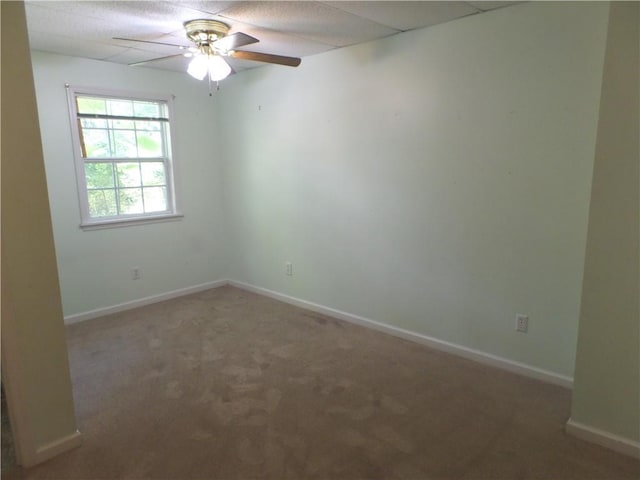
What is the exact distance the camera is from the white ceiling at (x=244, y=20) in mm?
2457

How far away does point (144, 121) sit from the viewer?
170 inches

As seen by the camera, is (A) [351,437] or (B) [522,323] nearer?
(A) [351,437]

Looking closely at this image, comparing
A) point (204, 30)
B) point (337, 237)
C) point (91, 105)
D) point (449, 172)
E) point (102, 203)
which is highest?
point (204, 30)

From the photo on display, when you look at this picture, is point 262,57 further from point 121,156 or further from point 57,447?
point 57,447

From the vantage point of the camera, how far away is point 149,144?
439cm

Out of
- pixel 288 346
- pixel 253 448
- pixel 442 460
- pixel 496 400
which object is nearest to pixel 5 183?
pixel 253 448

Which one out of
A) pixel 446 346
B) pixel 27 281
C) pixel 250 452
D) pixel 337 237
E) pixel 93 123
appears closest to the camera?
pixel 27 281

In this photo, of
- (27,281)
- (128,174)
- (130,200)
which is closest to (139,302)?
(130,200)

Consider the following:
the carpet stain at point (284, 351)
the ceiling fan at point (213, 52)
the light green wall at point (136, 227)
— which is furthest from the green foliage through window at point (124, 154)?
the carpet stain at point (284, 351)

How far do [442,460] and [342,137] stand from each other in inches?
101

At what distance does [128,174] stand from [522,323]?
382cm

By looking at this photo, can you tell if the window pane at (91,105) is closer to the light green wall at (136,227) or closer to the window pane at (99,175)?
the light green wall at (136,227)

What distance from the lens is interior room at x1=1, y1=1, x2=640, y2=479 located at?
2.02 meters

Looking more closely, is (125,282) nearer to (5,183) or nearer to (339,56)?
(5,183)
